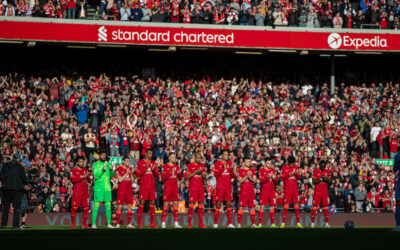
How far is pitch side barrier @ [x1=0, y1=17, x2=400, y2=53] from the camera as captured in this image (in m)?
29.6

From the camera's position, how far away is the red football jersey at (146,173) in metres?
19.5

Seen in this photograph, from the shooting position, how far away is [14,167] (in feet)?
59.5

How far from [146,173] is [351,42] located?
53.0 feet

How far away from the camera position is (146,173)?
64.7 feet

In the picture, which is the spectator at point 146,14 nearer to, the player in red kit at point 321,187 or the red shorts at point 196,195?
the player in red kit at point 321,187

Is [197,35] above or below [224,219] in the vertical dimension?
above

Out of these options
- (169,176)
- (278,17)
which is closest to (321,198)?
(169,176)

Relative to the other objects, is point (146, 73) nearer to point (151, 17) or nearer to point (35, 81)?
point (151, 17)

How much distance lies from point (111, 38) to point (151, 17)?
84.2 inches

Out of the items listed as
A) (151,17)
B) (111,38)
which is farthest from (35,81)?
(151,17)

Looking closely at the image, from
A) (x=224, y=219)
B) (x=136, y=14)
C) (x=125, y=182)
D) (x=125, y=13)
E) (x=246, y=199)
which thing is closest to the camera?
(x=125, y=182)

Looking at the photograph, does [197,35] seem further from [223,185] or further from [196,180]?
[196,180]

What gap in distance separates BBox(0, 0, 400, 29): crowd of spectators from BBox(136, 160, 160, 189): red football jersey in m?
12.5

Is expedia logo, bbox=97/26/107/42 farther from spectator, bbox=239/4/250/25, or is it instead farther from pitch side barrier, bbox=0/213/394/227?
pitch side barrier, bbox=0/213/394/227
